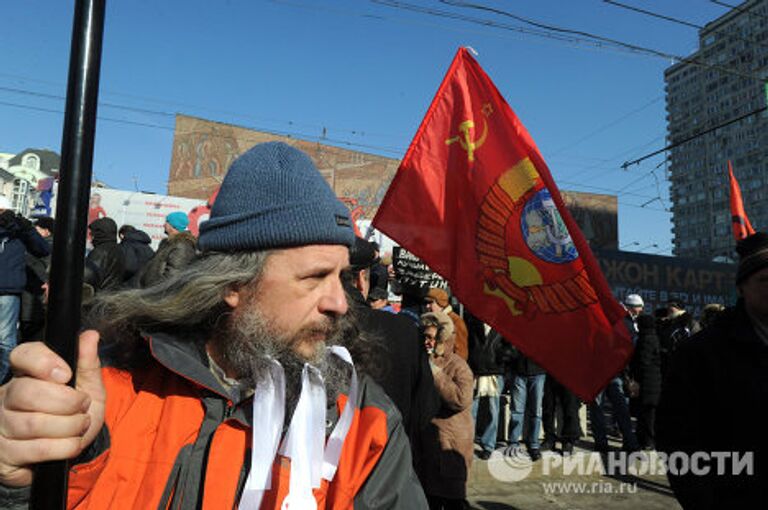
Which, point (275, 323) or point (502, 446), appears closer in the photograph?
point (275, 323)

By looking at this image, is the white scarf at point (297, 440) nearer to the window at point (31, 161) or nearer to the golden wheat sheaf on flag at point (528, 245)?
the golden wheat sheaf on flag at point (528, 245)

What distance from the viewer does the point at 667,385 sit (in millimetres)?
2549

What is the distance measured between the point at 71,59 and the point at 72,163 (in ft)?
0.50

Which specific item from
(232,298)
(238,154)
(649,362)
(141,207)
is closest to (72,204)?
(232,298)

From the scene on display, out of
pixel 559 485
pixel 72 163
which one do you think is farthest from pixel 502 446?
pixel 72 163

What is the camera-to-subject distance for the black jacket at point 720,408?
222cm

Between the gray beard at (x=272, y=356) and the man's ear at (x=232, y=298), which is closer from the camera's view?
the gray beard at (x=272, y=356)

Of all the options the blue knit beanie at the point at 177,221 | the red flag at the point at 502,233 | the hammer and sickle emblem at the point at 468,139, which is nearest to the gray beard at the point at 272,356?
the red flag at the point at 502,233

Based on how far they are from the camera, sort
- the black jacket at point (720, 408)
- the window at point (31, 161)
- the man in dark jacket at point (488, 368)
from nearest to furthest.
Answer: the black jacket at point (720, 408) < the man in dark jacket at point (488, 368) < the window at point (31, 161)

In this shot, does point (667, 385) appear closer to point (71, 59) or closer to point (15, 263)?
point (71, 59)

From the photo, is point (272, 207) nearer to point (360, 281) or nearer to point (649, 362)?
point (360, 281)

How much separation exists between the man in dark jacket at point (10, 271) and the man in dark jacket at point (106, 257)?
863mm

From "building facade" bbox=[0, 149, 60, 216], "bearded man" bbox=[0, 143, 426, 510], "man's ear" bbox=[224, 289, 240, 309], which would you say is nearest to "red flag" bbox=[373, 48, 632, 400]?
"bearded man" bbox=[0, 143, 426, 510]

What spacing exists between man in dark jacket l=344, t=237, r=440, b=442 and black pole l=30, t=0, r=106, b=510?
1795 millimetres
